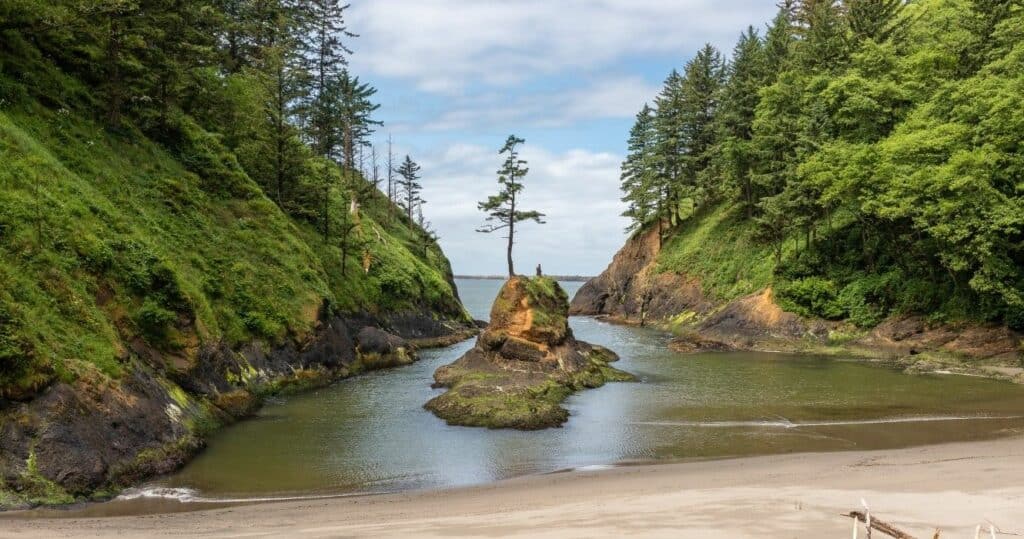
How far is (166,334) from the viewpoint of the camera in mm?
22188

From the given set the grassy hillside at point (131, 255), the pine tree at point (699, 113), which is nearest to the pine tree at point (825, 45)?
the pine tree at point (699, 113)

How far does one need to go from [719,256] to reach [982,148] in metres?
29.0

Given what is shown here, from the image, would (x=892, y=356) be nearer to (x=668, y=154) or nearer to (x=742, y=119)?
(x=742, y=119)

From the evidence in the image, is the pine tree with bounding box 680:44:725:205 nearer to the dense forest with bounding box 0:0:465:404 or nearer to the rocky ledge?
the dense forest with bounding box 0:0:465:404

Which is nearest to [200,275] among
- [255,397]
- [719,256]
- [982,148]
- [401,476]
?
[255,397]

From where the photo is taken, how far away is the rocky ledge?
24969mm

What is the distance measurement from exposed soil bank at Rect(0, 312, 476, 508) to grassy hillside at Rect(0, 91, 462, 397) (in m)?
0.58

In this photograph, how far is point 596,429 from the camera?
2311 centimetres

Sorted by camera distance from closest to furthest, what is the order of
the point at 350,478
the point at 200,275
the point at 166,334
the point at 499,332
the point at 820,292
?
the point at 350,478 < the point at 166,334 < the point at 200,275 < the point at 499,332 < the point at 820,292

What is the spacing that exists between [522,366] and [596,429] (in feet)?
27.6

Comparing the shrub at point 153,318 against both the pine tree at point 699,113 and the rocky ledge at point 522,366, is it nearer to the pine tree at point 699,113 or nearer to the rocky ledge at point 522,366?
the rocky ledge at point 522,366

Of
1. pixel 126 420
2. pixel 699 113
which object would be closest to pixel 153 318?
pixel 126 420

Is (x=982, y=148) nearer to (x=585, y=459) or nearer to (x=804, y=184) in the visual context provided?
(x=804, y=184)

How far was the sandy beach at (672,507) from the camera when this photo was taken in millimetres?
11602
